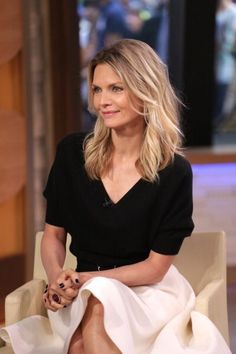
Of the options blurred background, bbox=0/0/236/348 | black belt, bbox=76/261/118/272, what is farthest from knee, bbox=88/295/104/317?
blurred background, bbox=0/0/236/348

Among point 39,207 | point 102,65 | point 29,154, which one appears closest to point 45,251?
point 102,65

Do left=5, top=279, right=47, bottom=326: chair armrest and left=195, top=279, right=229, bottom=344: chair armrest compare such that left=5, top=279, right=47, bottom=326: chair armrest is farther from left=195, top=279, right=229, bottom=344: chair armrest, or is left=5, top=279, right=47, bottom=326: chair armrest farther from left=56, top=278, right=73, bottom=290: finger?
left=195, top=279, right=229, bottom=344: chair armrest

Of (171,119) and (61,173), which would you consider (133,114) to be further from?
(61,173)

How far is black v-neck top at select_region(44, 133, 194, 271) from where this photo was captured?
234cm

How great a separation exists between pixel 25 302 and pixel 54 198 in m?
0.34

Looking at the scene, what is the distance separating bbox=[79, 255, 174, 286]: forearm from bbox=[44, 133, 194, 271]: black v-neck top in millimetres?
38

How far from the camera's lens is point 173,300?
2.38m

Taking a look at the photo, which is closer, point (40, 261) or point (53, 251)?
point (53, 251)

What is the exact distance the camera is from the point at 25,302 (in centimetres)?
244

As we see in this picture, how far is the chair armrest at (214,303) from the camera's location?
7.86 ft

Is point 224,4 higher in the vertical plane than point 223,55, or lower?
higher

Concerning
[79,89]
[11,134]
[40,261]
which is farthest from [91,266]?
[79,89]

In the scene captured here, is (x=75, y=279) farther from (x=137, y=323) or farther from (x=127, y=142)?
(x=127, y=142)

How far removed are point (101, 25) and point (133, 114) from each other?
313 cm
